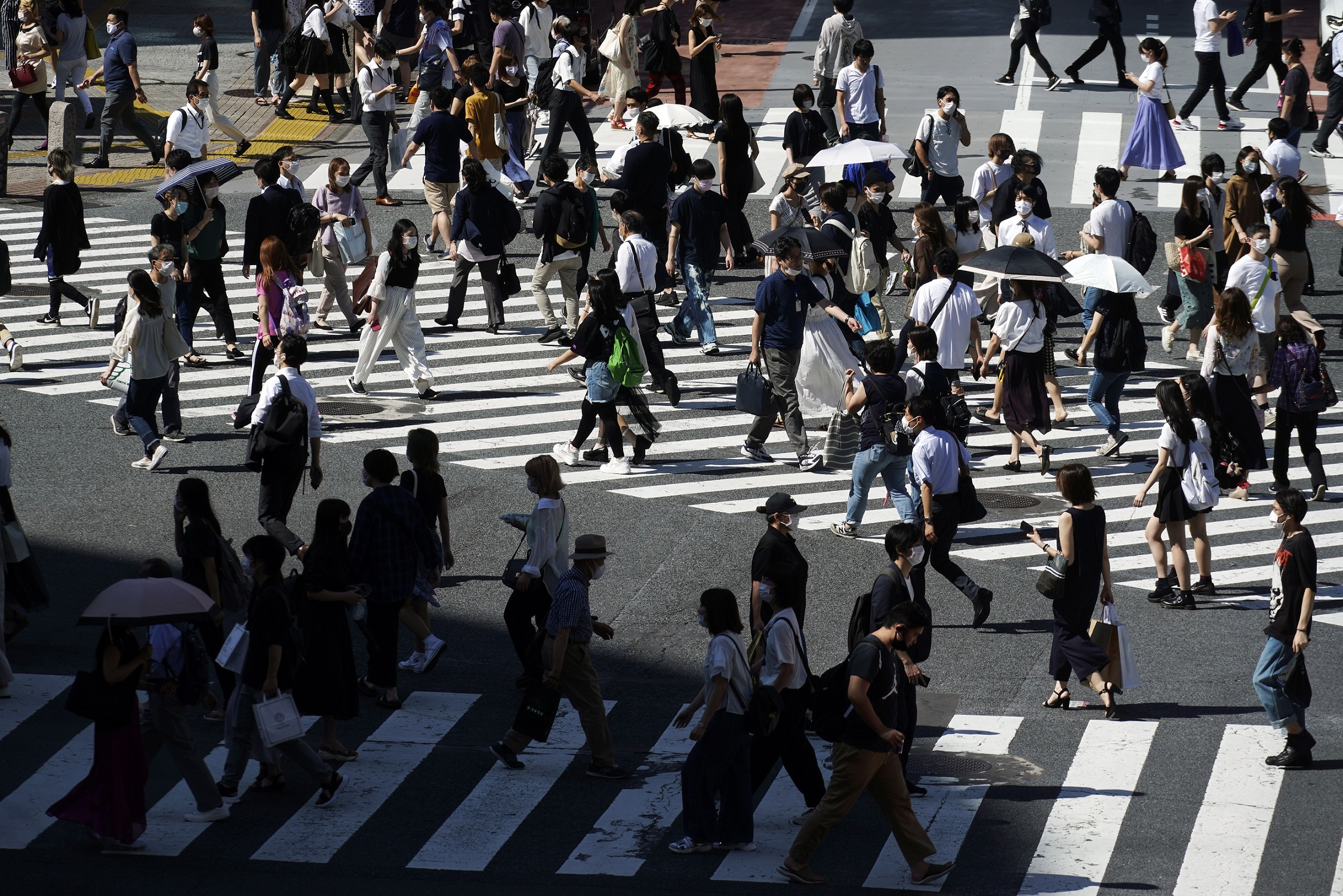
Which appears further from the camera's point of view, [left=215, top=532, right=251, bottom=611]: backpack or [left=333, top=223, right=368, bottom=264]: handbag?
[left=333, top=223, right=368, bottom=264]: handbag

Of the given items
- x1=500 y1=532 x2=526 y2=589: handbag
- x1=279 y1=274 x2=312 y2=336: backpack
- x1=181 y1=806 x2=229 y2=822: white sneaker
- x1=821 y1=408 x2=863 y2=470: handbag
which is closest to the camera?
x1=181 y1=806 x2=229 y2=822: white sneaker

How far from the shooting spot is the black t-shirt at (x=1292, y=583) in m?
11.4

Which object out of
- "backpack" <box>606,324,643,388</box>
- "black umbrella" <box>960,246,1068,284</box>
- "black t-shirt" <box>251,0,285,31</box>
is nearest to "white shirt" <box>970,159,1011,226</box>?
"black umbrella" <box>960,246,1068,284</box>

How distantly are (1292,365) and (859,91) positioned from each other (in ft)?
34.5

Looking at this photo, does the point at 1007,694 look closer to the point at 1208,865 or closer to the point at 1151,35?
the point at 1208,865

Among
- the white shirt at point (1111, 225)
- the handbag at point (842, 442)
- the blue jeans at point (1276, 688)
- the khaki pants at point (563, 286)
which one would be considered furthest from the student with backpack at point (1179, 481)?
the khaki pants at point (563, 286)

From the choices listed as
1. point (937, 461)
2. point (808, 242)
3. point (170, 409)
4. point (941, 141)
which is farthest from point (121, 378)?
point (941, 141)

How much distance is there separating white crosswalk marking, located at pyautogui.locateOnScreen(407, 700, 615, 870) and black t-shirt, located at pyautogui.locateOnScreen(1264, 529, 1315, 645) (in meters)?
4.39

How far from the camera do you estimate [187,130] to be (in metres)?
23.9

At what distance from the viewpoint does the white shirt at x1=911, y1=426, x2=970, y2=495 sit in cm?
1355

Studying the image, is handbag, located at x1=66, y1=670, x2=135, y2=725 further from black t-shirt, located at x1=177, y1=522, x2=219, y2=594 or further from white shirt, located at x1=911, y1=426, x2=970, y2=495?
white shirt, located at x1=911, y1=426, x2=970, y2=495

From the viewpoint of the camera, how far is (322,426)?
1814 cm

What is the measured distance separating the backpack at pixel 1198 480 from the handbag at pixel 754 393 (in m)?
4.05

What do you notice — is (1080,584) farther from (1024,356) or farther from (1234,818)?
(1024,356)
